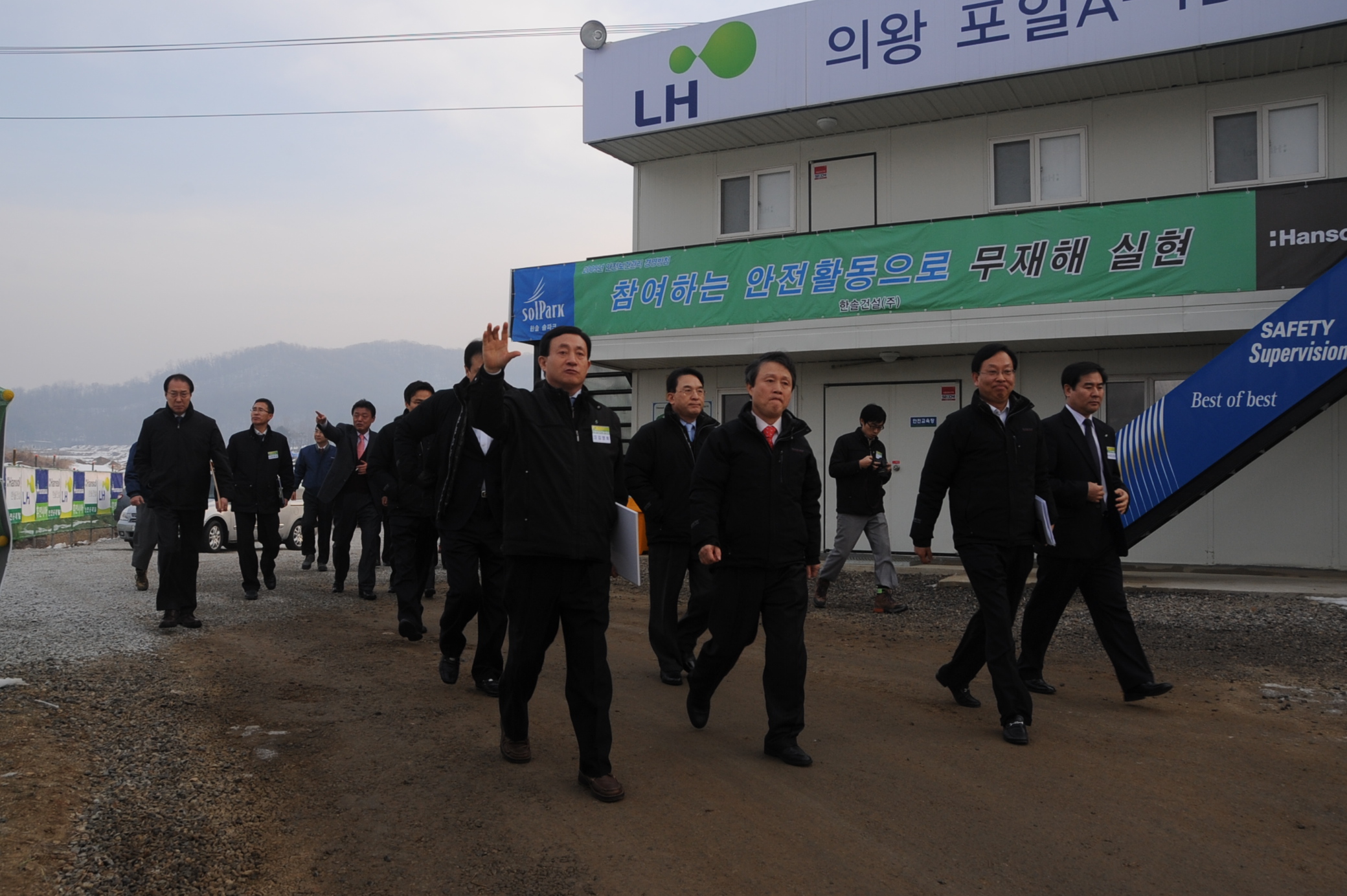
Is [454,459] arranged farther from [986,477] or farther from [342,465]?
[342,465]

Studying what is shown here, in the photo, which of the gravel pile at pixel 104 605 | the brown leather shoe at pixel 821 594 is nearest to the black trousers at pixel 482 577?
the gravel pile at pixel 104 605

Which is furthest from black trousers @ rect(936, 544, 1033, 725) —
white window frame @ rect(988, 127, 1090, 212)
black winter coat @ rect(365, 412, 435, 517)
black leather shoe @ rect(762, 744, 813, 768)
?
white window frame @ rect(988, 127, 1090, 212)

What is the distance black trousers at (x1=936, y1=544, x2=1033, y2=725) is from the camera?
5.06 m

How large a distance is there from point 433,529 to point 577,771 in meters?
3.54

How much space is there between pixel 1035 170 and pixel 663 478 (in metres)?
10.0

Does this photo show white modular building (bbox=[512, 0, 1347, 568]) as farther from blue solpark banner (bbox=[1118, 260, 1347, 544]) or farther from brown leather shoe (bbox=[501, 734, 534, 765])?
brown leather shoe (bbox=[501, 734, 534, 765])

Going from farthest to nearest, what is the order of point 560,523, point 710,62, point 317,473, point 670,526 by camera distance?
point 710,62
point 317,473
point 670,526
point 560,523

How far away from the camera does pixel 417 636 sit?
24.6 feet

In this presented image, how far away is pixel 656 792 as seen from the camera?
4219 millimetres

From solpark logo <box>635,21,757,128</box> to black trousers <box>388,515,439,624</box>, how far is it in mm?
9716

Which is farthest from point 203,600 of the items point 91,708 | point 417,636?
point 91,708

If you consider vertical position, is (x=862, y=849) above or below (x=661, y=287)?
below

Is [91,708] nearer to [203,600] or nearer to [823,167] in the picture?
[203,600]

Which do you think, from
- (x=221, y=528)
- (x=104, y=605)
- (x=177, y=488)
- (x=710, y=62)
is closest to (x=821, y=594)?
(x=177, y=488)
